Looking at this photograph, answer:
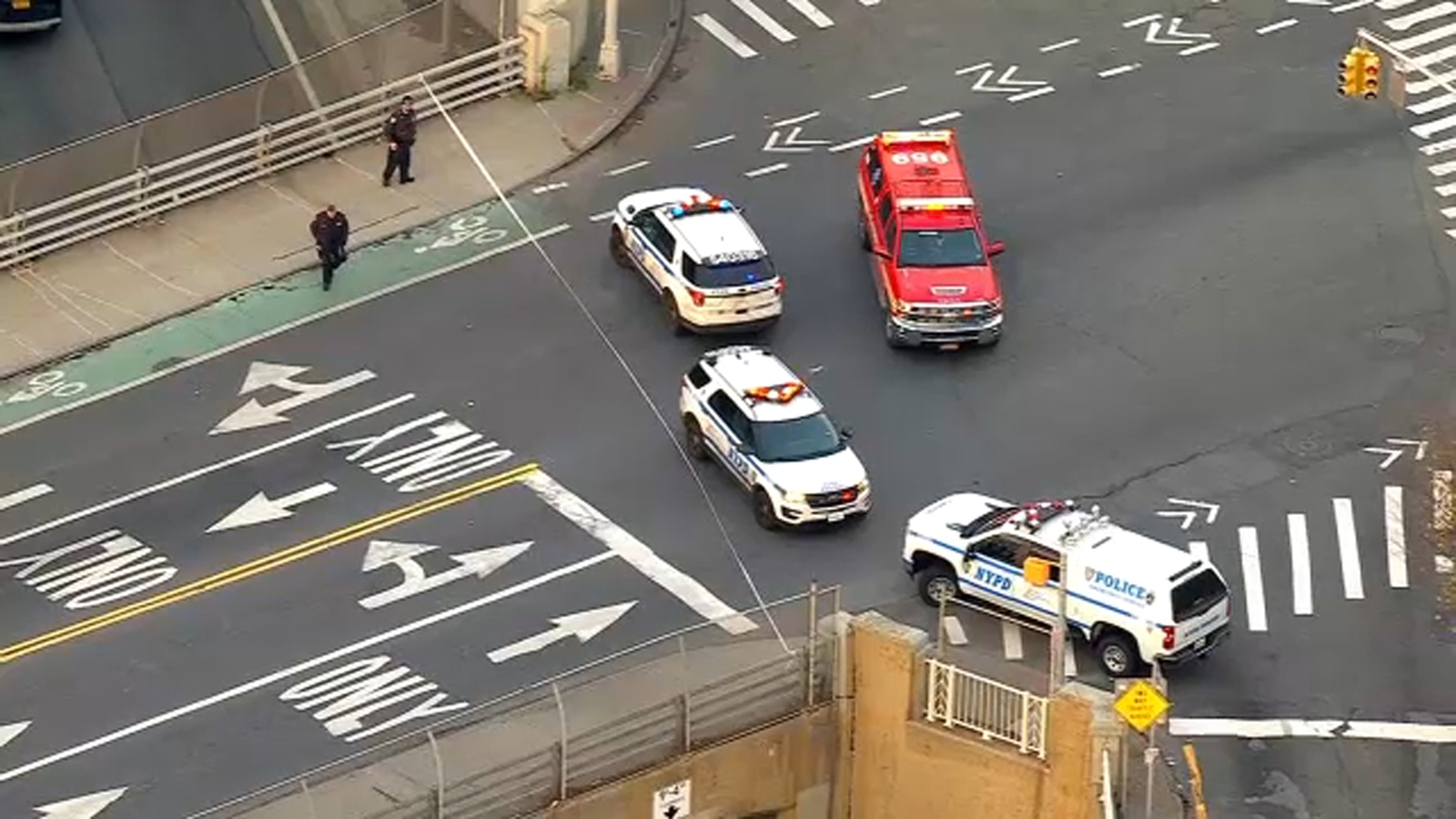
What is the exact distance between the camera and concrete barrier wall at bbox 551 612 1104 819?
134ft

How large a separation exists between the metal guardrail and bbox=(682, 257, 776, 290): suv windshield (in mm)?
9461

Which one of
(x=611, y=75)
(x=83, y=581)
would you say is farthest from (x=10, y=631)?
(x=611, y=75)

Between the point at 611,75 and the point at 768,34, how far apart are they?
11.2ft

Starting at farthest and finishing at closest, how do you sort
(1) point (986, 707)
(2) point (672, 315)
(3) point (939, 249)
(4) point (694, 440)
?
(2) point (672, 315) → (3) point (939, 249) → (4) point (694, 440) → (1) point (986, 707)

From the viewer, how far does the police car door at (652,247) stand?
182 ft

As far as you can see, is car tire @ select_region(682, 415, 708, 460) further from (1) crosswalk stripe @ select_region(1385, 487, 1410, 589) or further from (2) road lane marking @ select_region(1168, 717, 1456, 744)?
(1) crosswalk stripe @ select_region(1385, 487, 1410, 589)

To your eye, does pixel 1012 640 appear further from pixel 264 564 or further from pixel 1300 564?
pixel 264 564

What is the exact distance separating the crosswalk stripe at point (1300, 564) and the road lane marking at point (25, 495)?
18114mm

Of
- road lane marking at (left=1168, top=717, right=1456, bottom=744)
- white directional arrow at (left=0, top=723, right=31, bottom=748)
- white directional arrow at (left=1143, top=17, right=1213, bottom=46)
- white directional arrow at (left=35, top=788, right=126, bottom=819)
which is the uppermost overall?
white directional arrow at (left=0, top=723, right=31, bottom=748)

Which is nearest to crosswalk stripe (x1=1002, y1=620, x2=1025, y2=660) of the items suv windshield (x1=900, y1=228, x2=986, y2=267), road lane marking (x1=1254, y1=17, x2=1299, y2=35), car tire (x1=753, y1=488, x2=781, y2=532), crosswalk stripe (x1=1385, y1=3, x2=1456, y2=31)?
car tire (x1=753, y1=488, x2=781, y2=532)

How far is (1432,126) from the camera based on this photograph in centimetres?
6234

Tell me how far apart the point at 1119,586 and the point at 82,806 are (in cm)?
1371

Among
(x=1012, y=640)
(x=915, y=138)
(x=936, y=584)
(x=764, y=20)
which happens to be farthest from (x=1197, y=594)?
(x=764, y=20)

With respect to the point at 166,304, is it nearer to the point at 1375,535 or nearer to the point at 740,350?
the point at 740,350
